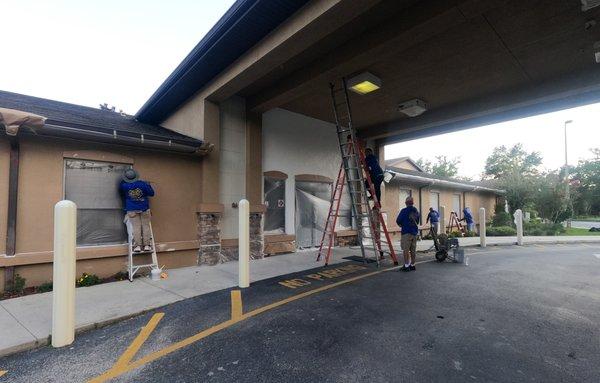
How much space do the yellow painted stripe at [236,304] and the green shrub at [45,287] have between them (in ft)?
11.3

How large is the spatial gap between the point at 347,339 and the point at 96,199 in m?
6.02

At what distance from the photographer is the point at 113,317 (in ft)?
13.3

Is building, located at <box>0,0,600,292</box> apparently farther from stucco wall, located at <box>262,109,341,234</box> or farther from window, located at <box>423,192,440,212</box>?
window, located at <box>423,192,440,212</box>

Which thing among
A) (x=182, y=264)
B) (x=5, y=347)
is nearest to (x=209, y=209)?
(x=182, y=264)

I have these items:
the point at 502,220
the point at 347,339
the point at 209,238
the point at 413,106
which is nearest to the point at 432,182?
the point at 413,106

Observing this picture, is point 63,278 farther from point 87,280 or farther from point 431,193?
point 431,193

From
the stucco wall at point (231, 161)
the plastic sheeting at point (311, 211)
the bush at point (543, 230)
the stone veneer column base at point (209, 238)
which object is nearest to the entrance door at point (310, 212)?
the plastic sheeting at point (311, 211)

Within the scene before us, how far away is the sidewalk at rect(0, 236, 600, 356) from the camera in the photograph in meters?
3.54

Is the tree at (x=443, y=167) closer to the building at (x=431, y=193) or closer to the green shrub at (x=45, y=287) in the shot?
the building at (x=431, y=193)

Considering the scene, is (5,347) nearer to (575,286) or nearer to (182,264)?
(182,264)

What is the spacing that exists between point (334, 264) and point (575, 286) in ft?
16.6

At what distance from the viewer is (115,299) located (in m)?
4.84

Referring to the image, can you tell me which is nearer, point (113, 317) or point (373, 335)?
point (373, 335)

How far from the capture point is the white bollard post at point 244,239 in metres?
5.39
